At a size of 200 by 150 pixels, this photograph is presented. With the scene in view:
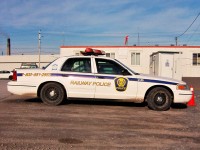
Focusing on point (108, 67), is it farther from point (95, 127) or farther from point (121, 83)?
point (95, 127)

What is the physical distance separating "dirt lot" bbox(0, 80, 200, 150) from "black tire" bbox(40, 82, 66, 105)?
0.83 ft

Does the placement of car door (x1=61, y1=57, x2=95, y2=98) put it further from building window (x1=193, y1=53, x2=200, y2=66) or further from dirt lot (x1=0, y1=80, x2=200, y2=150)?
building window (x1=193, y1=53, x2=200, y2=66)

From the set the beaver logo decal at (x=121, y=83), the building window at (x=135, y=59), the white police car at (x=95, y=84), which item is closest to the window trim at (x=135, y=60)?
the building window at (x=135, y=59)

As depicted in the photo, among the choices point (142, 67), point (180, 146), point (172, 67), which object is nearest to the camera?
point (180, 146)

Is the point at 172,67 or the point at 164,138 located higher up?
the point at 172,67

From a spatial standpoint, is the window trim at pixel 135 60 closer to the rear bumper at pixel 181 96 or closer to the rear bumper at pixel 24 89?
the rear bumper at pixel 181 96

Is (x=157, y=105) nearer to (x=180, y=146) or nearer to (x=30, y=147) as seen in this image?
(x=180, y=146)

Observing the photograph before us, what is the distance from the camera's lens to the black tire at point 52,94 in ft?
30.2

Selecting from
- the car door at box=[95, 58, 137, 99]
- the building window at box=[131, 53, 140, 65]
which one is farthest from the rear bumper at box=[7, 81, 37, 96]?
the building window at box=[131, 53, 140, 65]

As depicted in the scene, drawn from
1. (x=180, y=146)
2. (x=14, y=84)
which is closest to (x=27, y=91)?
(x=14, y=84)

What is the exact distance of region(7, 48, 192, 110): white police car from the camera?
29.6 feet

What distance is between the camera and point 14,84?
9344mm

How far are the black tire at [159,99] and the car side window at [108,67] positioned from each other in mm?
1084

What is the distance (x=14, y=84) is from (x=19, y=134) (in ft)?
12.9
